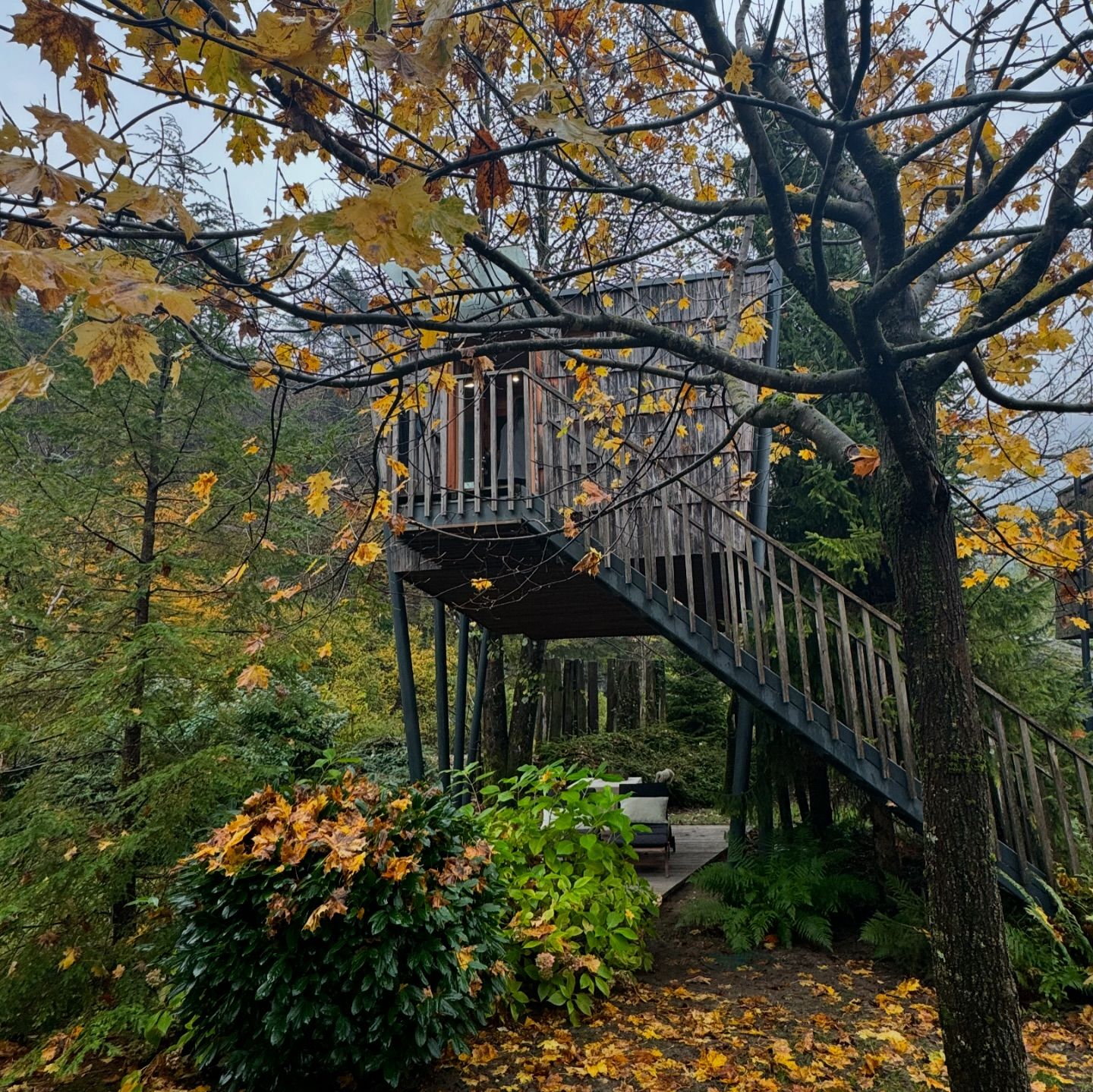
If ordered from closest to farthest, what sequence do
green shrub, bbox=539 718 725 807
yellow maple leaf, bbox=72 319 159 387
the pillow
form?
yellow maple leaf, bbox=72 319 159 387 → the pillow → green shrub, bbox=539 718 725 807

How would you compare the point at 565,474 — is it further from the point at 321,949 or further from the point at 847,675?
the point at 321,949

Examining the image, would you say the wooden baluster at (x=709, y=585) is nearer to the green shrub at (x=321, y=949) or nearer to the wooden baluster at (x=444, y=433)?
the wooden baluster at (x=444, y=433)

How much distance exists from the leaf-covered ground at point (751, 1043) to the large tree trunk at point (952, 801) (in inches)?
37.8

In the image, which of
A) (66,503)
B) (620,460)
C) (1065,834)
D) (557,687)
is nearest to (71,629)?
(66,503)

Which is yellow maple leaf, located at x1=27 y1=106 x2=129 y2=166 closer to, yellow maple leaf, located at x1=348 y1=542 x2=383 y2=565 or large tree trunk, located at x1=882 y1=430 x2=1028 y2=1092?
yellow maple leaf, located at x1=348 y1=542 x2=383 y2=565

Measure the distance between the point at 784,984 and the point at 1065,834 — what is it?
195 centimetres

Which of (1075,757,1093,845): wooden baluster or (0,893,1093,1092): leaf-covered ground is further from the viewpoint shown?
(1075,757,1093,845): wooden baluster

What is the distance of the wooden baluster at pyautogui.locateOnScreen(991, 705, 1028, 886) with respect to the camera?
423cm

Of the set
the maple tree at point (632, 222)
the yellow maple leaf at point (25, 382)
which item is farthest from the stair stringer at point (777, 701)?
the yellow maple leaf at point (25, 382)

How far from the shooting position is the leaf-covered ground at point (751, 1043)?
10.1 feet

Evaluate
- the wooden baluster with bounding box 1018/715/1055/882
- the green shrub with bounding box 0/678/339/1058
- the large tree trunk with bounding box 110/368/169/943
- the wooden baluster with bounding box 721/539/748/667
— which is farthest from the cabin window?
the wooden baluster with bounding box 1018/715/1055/882

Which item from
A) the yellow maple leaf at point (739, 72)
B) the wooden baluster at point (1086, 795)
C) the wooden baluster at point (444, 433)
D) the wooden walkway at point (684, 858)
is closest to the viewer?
the yellow maple leaf at point (739, 72)

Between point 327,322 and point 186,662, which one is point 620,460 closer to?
point 186,662

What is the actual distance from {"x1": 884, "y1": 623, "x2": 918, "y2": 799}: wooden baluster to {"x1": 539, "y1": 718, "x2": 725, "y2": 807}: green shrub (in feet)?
22.1
